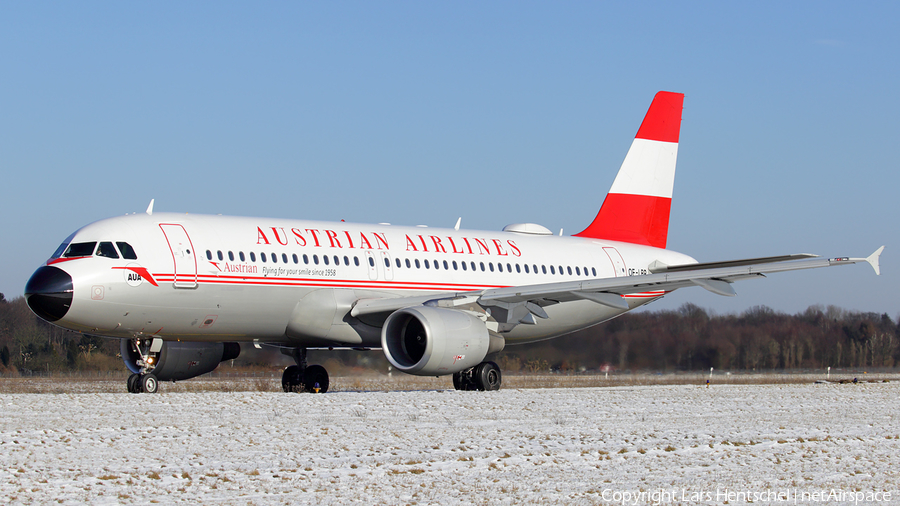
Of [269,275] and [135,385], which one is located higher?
[269,275]

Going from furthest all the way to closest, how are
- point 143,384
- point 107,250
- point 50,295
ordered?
point 143,384, point 107,250, point 50,295

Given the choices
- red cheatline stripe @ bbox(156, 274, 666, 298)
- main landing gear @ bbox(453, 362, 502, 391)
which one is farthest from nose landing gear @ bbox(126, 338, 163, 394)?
main landing gear @ bbox(453, 362, 502, 391)

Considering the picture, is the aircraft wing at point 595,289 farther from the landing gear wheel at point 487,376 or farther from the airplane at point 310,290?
the landing gear wheel at point 487,376

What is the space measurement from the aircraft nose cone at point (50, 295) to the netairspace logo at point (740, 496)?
11.8 metres

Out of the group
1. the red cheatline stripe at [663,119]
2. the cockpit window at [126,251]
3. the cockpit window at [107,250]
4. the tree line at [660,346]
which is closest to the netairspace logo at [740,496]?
the cockpit window at [126,251]

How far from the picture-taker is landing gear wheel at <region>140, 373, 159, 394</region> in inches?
722

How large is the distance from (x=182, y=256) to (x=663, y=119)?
15.6m

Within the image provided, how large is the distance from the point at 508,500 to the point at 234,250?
12118 millimetres

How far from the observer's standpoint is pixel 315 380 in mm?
22156

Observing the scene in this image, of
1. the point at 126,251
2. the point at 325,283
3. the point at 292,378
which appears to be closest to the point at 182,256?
the point at 126,251

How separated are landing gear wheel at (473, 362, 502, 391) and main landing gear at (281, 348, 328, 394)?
12.3 feet

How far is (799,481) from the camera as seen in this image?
910cm

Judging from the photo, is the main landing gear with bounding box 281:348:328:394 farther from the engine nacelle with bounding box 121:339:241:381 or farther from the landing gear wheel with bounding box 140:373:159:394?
the landing gear wheel with bounding box 140:373:159:394

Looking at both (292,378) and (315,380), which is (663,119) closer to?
(315,380)
